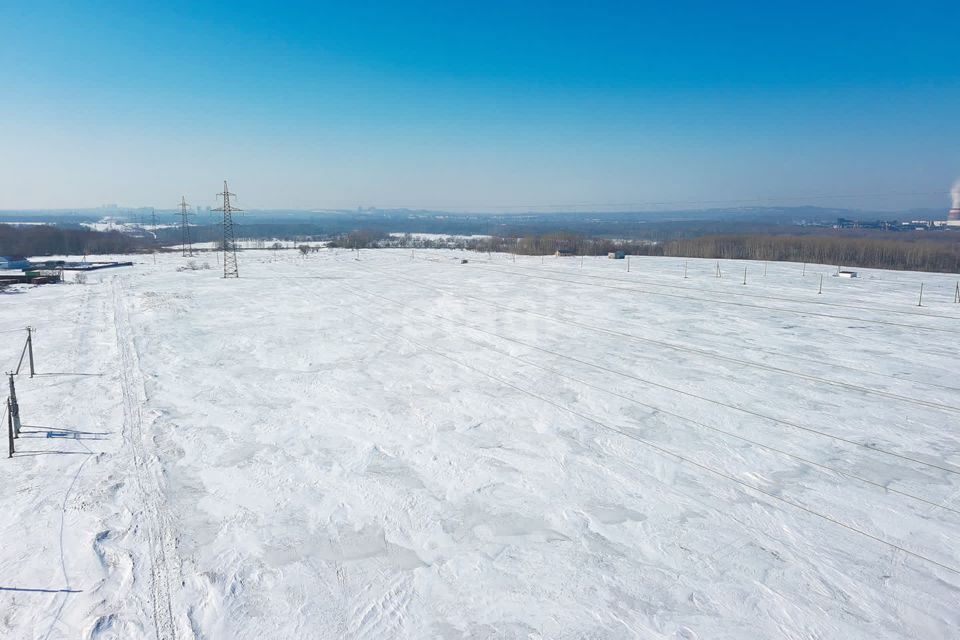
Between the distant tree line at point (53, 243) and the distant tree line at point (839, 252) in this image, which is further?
the distant tree line at point (53, 243)

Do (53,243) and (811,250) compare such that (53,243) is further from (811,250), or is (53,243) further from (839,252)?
(839,252)

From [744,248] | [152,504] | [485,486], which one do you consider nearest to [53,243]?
[152,504]

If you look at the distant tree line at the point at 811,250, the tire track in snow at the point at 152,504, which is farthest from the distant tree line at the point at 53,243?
the tire track in snow at the point at 152,504

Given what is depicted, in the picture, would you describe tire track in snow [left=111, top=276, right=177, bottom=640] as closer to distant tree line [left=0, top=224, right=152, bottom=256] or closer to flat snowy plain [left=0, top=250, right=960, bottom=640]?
flat snowy plain [left=0, top=250, right=960, bottom=640]

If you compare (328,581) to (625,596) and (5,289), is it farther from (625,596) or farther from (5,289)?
(5,289)

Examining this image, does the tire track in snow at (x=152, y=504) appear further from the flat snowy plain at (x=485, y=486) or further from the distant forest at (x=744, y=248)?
the distant forest at (x=744, y=248)
